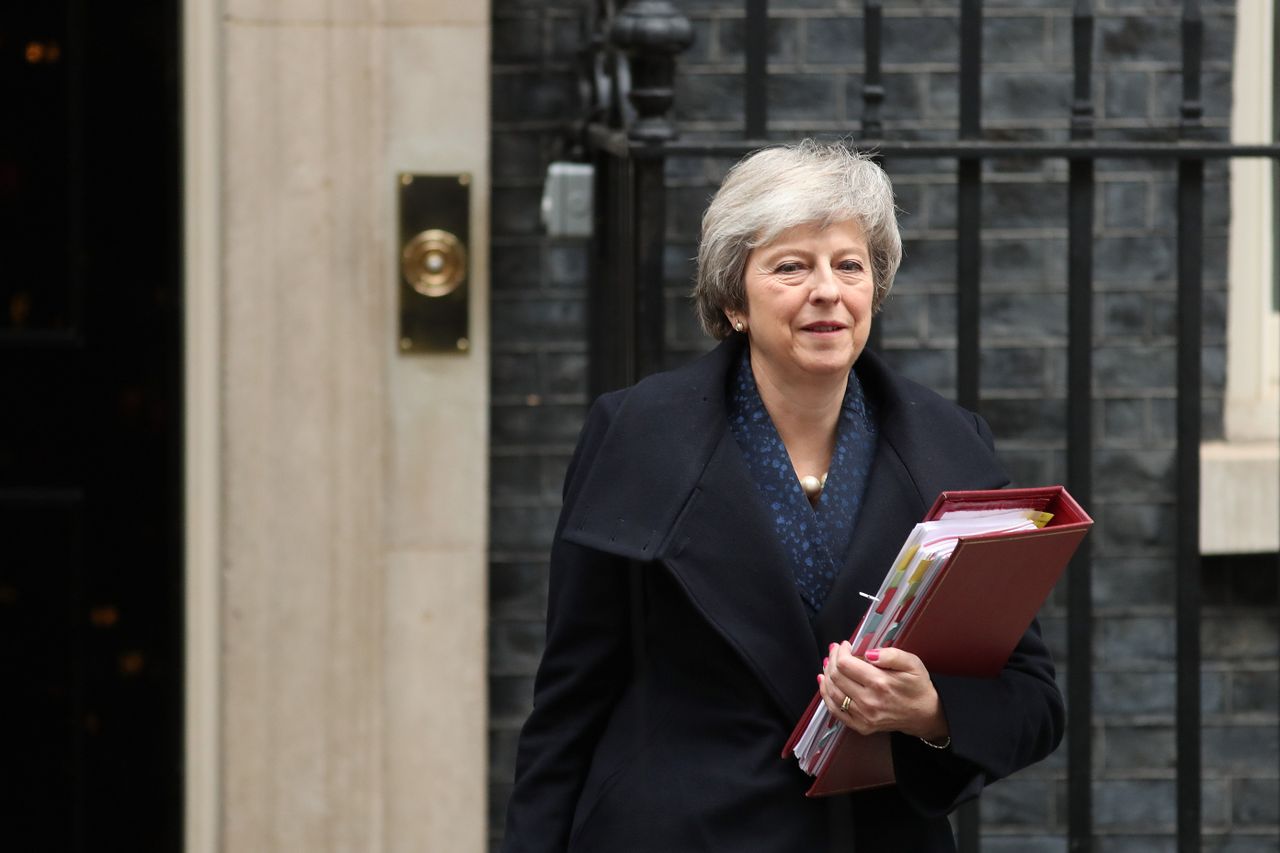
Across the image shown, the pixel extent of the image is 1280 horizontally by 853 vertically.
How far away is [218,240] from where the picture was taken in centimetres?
389

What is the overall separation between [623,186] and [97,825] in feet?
6.44

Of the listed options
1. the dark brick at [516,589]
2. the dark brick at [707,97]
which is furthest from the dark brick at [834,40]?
the dark brick at [516,589]

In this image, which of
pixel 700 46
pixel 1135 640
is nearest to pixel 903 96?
pixel 700 46

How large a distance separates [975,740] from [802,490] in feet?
1.23

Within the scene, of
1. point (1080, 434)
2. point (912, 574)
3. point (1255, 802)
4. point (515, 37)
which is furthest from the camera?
point (1255, 802)

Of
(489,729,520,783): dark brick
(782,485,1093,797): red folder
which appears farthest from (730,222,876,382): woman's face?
(489,729,520,783): dark brick

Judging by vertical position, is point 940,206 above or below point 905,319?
above

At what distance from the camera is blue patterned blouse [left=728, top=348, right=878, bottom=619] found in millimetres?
2332

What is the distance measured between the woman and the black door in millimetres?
1964

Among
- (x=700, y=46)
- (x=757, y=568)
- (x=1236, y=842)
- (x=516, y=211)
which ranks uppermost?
(x=700, y=46)

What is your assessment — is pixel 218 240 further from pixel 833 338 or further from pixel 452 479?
pixel 833 338

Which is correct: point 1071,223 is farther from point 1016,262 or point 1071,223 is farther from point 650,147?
point 1016,262

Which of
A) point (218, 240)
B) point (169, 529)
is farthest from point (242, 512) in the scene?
point (218, 240)

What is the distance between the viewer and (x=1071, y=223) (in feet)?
10.6
